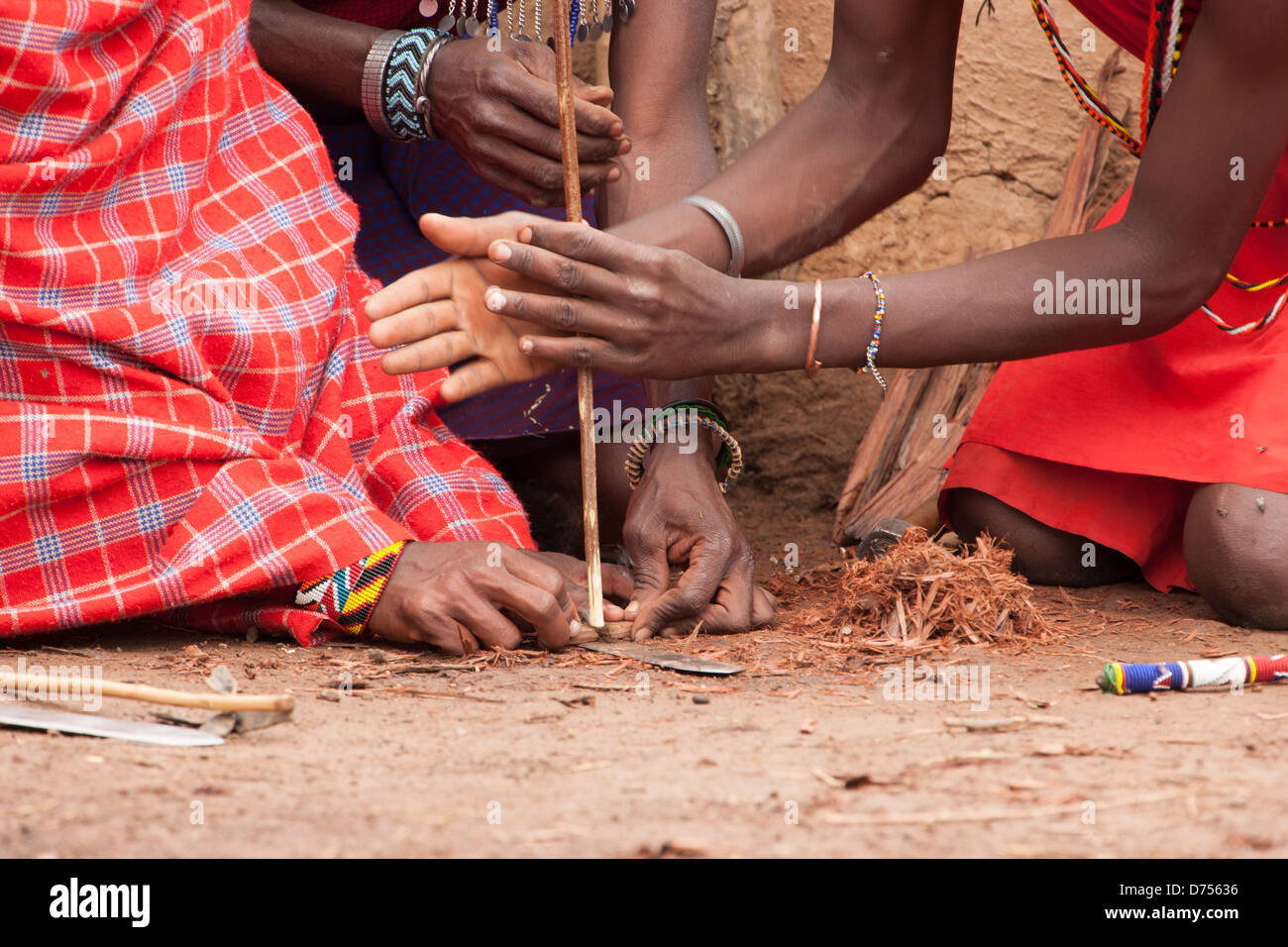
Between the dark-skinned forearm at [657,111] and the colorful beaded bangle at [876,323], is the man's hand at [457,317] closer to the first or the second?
the colorful beaded bangle at [876,323]

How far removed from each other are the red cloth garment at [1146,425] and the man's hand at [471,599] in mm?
1107

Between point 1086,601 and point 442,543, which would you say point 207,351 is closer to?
point 442,543

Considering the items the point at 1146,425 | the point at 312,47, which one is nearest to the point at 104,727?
the point at 312,47

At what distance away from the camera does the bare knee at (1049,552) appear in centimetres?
267

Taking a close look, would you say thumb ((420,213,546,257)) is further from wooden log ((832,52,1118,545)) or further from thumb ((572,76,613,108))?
wooden log ((832,52,1118,545))

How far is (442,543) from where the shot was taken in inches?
83.5

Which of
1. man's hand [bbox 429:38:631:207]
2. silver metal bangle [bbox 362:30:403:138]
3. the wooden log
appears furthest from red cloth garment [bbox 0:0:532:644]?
the wooden log

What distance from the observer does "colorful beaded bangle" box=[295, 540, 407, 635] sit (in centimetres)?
208

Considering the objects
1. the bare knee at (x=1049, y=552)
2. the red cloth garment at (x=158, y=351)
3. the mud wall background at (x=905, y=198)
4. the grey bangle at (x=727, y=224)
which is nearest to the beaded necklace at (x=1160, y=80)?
the bare knee at (x=1049, y=552)

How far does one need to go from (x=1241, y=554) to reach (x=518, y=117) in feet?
5.03

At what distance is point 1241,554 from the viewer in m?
2.26

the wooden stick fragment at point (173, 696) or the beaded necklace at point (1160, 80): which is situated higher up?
the beaded necklace at point (1160, 80)

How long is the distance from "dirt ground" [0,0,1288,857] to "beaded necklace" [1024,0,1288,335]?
0.65m

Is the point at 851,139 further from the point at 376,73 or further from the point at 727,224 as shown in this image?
the point at 376,73
